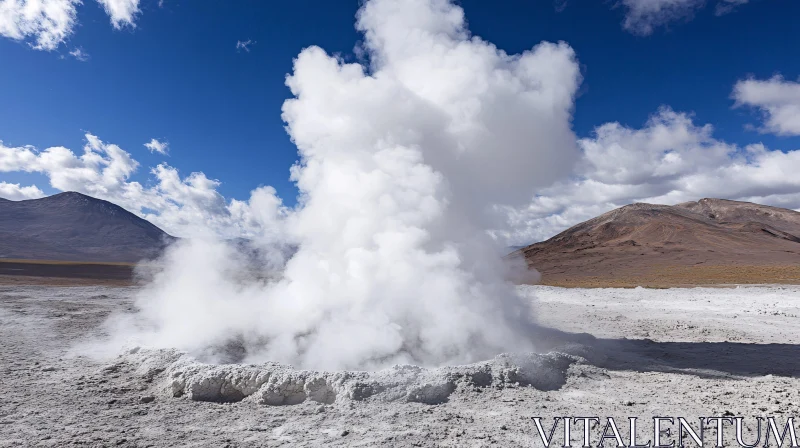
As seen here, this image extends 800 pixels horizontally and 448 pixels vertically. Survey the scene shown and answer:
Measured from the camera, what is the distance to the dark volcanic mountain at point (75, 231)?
342 feet

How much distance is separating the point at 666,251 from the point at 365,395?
269ft

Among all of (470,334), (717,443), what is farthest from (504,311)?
(717,443)

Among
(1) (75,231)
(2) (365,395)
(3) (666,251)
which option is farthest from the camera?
(1) (75,231)

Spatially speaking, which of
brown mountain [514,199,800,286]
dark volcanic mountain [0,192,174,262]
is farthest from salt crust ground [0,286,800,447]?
dark volcanic mountain [0,192,174,262]

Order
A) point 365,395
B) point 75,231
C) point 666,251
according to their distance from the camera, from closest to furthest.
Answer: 1. point 365,395
2. point 666,251
3. point 75,231

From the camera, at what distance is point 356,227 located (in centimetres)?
868

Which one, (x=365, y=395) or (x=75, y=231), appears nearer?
(x=365, y=395)

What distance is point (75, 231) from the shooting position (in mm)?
137000

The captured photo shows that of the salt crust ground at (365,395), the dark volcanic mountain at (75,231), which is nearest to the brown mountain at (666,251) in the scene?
the salt crust ground at (365,395)

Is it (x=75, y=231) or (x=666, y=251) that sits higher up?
(x=75, y=231)

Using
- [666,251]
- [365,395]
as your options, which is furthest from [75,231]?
[365,395]

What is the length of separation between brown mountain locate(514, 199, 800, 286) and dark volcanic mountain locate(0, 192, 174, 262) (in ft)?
296

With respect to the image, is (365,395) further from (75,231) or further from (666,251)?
(75,231)

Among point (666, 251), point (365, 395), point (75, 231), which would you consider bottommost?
point (365, 395)
